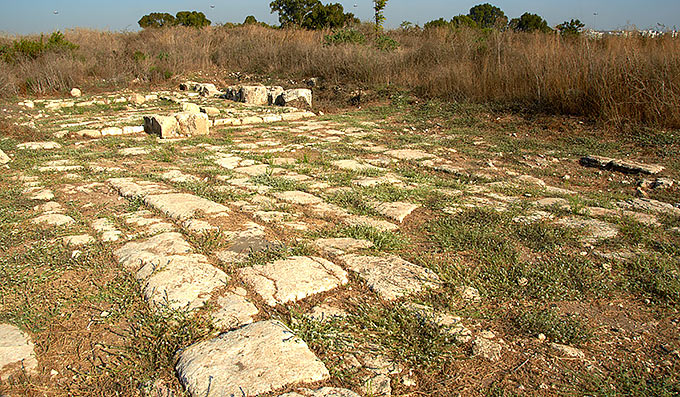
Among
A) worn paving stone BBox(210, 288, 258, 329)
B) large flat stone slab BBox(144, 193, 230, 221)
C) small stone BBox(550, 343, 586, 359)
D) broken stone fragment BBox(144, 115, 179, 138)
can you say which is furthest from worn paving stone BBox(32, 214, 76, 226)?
broken stone fragment BBox(144, 115, 179, 138)

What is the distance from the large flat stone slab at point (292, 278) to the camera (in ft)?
7.68

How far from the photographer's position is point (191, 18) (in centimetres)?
2639

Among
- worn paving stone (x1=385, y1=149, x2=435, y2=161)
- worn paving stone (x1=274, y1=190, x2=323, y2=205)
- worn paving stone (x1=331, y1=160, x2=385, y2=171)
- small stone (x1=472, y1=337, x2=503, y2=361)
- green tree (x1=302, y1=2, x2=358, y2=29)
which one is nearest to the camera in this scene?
small stone (x1=472, y1=337, x2=503, y2=361)

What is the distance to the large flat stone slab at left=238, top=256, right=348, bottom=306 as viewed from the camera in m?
2.34

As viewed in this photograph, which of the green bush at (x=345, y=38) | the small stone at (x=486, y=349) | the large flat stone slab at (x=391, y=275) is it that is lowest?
the small stone at (x=486, y=349)

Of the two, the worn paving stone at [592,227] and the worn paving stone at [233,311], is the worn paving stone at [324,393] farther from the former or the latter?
the worn paving stone at [592,227]

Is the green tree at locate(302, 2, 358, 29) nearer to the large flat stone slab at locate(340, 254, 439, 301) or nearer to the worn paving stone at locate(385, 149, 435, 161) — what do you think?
the worn paving stone at locate(385, 149, 435, 161)

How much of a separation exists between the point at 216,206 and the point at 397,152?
Answer: 286cm

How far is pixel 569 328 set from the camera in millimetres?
2123

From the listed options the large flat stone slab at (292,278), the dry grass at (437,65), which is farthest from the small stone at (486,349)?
the dry grass at (437,65)

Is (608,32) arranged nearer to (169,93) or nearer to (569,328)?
(569,328)

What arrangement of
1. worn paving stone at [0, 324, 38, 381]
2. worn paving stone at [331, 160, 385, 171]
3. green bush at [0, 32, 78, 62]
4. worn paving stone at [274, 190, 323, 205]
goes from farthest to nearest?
green bush at [0, 32, 78, 62], worn paving stone at [331, 160, 385, 171], worn paving stone at [274, 190, 323, 205], worn paving stone at [0, 324, 38, 381]

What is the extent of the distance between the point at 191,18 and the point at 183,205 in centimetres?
2605

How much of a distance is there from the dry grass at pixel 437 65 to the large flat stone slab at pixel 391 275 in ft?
18.2
